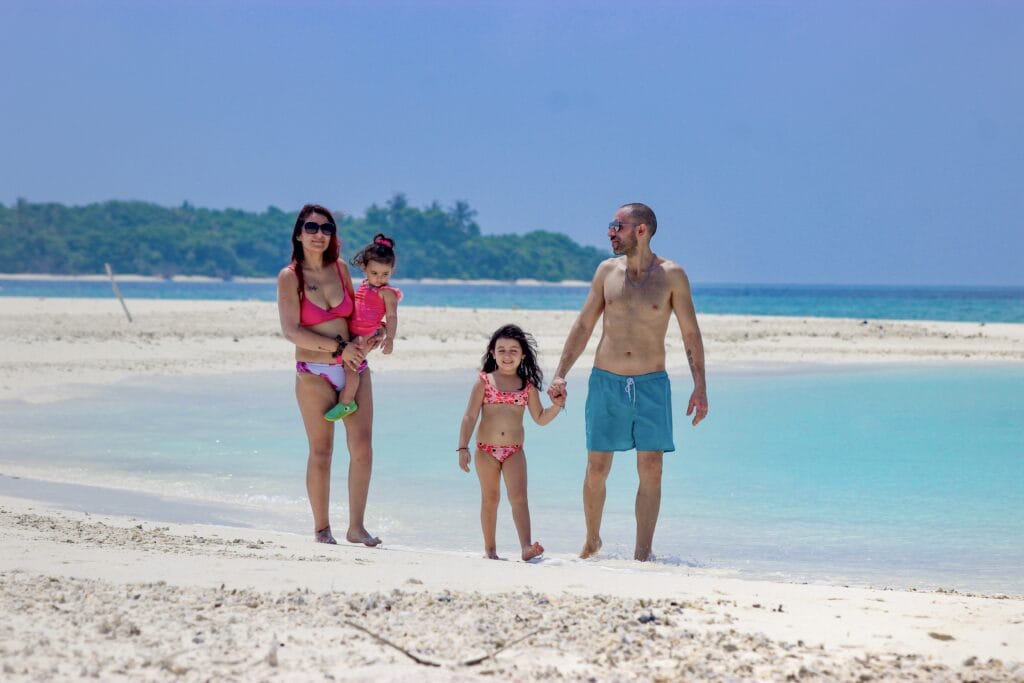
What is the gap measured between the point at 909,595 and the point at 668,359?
1557 cm

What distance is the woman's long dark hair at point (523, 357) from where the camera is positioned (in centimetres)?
596

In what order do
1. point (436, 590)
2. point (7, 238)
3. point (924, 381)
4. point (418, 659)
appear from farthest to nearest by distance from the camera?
point (7, 238), point (924, 381), point (436, 590), point (418, 659)

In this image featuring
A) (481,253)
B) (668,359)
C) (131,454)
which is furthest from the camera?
(481,253)

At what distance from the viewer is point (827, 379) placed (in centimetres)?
1761

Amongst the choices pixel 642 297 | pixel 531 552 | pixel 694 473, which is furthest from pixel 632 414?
pixel 694 473

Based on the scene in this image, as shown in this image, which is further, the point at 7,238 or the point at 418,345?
the point at 7,238

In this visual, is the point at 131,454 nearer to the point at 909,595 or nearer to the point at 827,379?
the point at 909,595

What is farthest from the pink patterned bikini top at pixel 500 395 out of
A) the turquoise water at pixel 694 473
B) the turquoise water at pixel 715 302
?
the turquoise water at pixel 715 302

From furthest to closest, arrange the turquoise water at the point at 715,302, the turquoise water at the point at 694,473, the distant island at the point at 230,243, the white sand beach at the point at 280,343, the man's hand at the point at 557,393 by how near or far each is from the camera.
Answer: the distant island at the point at 230,243
the turquoise water at the point at 715,302
the white sand beach at the point at 280,343
the turquoise water at the point at 694,473
the man's hand at the point at 557,393

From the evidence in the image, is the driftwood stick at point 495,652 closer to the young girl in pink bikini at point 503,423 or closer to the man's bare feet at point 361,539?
the young girl in pink bikini at point 503,423

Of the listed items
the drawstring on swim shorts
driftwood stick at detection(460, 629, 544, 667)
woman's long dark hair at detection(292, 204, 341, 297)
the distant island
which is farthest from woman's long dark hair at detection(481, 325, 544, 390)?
the distant island

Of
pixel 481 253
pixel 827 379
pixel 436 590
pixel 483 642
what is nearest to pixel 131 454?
pixel 436 590

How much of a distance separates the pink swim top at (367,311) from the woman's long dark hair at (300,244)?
9.5 inches

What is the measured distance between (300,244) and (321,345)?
0.57 meters
